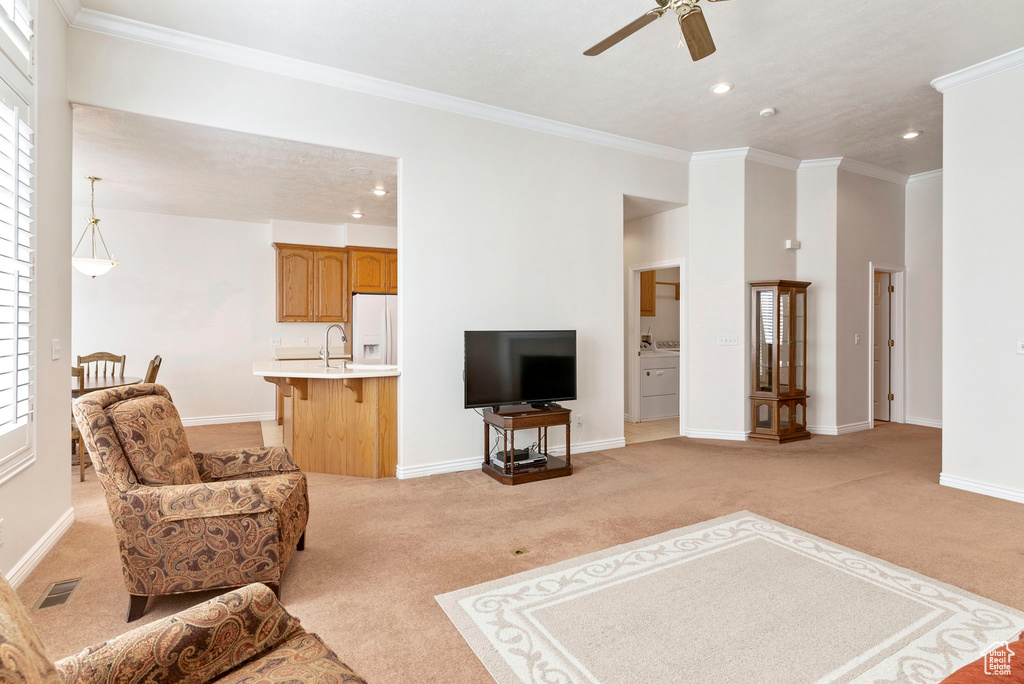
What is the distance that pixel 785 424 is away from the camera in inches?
213

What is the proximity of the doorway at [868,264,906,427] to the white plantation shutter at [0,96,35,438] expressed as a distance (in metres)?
7.52

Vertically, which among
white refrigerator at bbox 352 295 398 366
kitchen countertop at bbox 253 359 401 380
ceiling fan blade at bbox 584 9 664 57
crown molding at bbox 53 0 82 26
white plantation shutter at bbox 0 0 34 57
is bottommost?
kitchen countertop at bbox 253 359 401 380

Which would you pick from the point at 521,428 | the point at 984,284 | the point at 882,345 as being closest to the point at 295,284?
the point at 521,428

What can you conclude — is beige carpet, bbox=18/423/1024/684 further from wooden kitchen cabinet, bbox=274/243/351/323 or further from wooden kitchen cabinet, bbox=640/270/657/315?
wooden kitchen cabinet, bbox=274/243/351/323

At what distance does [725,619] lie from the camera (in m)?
2.07

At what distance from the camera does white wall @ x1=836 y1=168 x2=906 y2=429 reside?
5.70 m

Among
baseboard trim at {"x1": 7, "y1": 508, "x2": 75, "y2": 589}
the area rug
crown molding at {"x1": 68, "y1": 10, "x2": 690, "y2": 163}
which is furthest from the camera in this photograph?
crown molding at {"x1": 68, "y1": 10, "x2": 690, "y2": 163}

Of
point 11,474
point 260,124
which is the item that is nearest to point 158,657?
point 11,474

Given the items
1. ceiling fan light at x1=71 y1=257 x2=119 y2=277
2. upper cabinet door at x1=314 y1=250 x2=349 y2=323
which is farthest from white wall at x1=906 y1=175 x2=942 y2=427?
ceiling fan light at x1=71 y1=257 x2=119 y2=277

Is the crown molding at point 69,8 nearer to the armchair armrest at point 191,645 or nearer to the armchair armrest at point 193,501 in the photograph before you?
the armchair armrest at point 193,501

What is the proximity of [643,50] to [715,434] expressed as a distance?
376cm

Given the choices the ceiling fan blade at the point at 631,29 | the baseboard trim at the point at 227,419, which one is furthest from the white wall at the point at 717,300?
the baseboard trim at the point at 227,419

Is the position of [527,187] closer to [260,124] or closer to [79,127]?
[260,124]

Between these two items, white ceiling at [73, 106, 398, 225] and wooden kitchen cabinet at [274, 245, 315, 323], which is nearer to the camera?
white ceiling at [73, 106, 398, 225]
